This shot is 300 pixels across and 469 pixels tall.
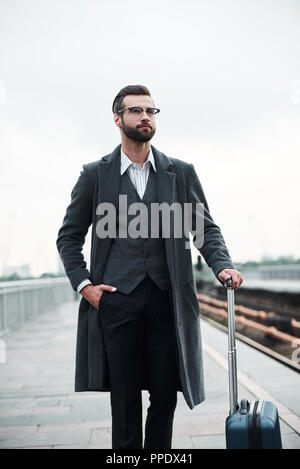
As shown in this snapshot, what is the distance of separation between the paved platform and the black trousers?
4.04 feet

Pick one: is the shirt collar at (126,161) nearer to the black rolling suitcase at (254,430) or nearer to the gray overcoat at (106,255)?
the gray overcoat at (106,255)

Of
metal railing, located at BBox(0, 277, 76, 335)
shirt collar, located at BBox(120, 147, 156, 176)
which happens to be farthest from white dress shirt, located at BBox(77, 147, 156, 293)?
metal railing, located at BBox(0, 277, 76, 335)

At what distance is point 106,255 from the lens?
2611 millimetres

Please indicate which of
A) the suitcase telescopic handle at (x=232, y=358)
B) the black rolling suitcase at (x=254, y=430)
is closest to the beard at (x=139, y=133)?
the suitcase telescopic handle at (x=232, y=358)

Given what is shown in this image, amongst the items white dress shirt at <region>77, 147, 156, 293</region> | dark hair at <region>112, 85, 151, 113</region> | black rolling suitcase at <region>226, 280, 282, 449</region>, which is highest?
dark hair at <region>112, 85, 151, 113</region>

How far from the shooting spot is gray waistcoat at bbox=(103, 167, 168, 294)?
8.38 feet

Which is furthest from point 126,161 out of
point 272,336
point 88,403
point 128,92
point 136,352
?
point 272,336

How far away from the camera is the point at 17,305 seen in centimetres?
1223

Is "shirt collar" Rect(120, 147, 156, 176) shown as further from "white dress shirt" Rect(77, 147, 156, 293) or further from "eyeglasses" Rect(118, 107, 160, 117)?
"eyeglasses" Rect(118, 107, 160, 117)

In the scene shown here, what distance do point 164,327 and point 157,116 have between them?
1005 mm

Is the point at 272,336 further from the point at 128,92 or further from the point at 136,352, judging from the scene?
the point at 128,92

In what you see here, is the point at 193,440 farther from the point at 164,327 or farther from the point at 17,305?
the point at 17,305

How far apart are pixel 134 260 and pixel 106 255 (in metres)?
0.14
